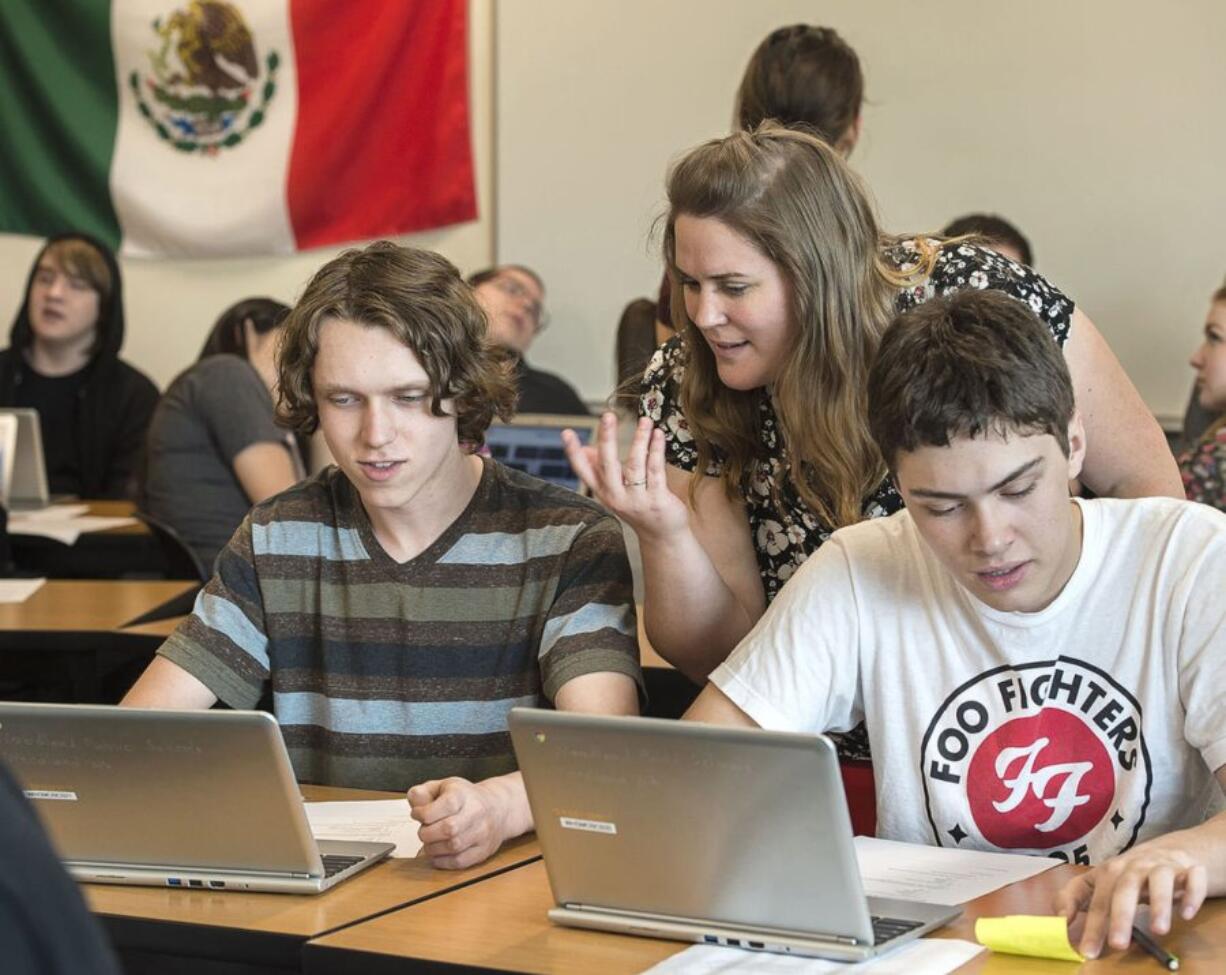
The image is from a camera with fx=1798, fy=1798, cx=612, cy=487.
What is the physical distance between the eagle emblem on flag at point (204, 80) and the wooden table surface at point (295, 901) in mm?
4512

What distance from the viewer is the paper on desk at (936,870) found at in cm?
151

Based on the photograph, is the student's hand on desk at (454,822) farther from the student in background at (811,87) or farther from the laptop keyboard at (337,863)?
the student in background at (811,87)

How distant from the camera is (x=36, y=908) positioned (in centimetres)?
60

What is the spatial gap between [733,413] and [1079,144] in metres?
3.14

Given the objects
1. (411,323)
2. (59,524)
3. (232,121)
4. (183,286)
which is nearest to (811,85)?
(411,323)

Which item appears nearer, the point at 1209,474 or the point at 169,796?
the point at 169,796

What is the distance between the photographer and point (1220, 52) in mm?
4676

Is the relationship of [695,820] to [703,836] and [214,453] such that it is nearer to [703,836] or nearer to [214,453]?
[703,836]

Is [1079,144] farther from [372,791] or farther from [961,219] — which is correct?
[372,791]

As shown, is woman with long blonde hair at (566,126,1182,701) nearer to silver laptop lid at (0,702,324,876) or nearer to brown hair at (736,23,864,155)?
silver laptop lid at (0,702,324,876)

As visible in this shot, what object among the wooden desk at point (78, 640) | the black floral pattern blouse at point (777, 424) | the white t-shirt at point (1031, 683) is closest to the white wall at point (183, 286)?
the wooden desk at point (78, 640)

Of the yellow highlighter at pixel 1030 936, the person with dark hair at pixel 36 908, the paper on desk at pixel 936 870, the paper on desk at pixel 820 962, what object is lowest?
the paper on desk at pixel 936 870

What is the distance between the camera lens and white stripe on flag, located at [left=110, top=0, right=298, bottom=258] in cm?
576

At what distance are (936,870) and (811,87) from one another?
1.45 m
